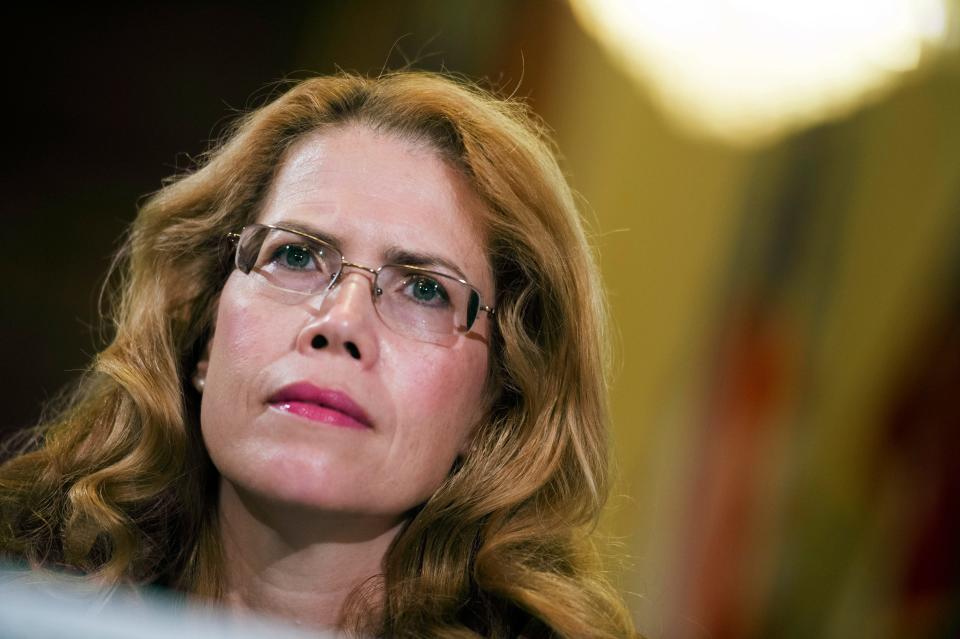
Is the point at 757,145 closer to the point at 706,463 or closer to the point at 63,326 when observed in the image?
the point at 706,463

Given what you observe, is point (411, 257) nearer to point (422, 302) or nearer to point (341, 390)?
point (422, 302)

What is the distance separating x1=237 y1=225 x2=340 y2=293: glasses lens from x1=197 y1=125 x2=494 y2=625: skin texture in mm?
28

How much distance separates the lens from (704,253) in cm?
392

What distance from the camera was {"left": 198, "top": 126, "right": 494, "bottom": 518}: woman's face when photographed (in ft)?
5.45

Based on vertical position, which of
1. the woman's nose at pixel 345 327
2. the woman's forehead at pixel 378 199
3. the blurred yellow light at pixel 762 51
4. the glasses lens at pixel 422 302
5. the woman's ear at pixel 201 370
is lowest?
the woman's ear at pixel 201 370

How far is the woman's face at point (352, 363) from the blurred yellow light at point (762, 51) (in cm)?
228

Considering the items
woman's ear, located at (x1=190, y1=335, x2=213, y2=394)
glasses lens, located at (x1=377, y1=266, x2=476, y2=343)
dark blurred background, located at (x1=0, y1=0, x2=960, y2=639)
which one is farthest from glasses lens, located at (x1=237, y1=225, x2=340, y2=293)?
dark blurred background, located at (x1=0, y1=0, x2=960, y2=639)

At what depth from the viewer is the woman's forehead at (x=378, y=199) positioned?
181 cm

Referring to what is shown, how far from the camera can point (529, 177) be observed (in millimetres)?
1995

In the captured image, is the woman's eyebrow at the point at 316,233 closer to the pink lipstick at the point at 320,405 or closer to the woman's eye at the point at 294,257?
the woman's eye at the point at 294,257

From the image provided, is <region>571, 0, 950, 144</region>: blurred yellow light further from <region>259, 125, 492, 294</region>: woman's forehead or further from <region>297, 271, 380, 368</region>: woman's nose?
<region>297, 271, 380, 368</region>: woman's nose

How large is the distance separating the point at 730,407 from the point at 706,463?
0.23 metres

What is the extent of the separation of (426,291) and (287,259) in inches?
10.1

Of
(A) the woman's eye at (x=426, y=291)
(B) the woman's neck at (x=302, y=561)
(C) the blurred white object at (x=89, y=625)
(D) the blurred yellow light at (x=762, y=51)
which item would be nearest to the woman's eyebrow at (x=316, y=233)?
(A) the woman's eye at (x=426, y=291)
